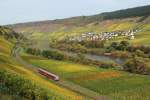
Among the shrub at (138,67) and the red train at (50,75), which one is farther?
the shrub at (138,67)

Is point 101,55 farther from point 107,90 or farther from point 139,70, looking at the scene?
point 107,90

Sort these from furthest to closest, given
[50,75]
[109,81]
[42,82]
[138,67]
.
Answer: [138,67]
[50,75]
[109,81]
[42,82]

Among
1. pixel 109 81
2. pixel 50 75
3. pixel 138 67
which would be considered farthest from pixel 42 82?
pixel 138 67

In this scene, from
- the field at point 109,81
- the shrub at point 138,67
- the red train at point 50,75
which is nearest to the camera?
the field at point 109,81

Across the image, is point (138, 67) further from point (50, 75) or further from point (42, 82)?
point (42, 82)

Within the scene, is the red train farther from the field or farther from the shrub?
the shrub

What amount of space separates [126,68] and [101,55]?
212 feet

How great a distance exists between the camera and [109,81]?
328 ft

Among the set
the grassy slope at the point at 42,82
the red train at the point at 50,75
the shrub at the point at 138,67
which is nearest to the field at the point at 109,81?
the red train at the point at 50,75

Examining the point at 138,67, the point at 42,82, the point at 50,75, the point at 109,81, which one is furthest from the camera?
the point at 138,67

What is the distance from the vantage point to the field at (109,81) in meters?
83.6

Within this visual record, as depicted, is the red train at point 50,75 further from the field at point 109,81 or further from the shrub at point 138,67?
the shrub at point 138,67

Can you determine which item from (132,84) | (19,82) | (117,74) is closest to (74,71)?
(117,74)

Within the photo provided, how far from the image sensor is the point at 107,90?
88.9 meters
